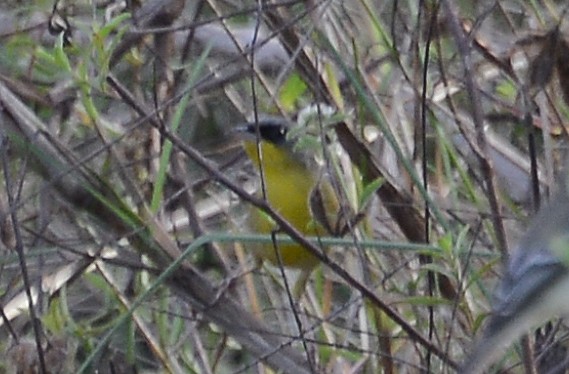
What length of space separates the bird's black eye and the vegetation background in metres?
0.04

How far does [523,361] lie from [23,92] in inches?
33.9

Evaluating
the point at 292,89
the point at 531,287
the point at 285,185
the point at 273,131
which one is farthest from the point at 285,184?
the point at 531,287

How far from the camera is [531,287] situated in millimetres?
1507

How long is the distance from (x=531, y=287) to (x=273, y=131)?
1151 millimetres

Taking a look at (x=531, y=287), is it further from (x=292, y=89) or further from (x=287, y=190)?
(x=287, y=190)

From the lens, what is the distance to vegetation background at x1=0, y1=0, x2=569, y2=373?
6.07 feet


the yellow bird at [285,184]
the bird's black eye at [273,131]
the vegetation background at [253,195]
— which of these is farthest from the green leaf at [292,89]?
the bird's black eye at [273,131]

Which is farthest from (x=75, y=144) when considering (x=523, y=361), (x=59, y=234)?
(x=523, y=361)

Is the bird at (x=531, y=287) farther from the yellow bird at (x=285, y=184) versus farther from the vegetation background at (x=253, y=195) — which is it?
the yellow bird at (x=285, y=184)

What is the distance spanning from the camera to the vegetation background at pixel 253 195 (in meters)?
1.85

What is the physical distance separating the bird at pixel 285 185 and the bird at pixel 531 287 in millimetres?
644

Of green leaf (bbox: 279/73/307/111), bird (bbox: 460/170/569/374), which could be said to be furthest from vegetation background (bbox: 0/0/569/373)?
bird (bbox: 460/170/569/374)

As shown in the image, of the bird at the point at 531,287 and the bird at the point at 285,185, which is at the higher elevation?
the bird at the point at 285,185

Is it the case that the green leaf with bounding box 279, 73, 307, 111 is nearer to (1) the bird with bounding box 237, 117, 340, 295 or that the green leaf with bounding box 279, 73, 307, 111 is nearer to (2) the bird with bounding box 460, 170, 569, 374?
(1) the bird with bounding box 237, 117, 340, 295
